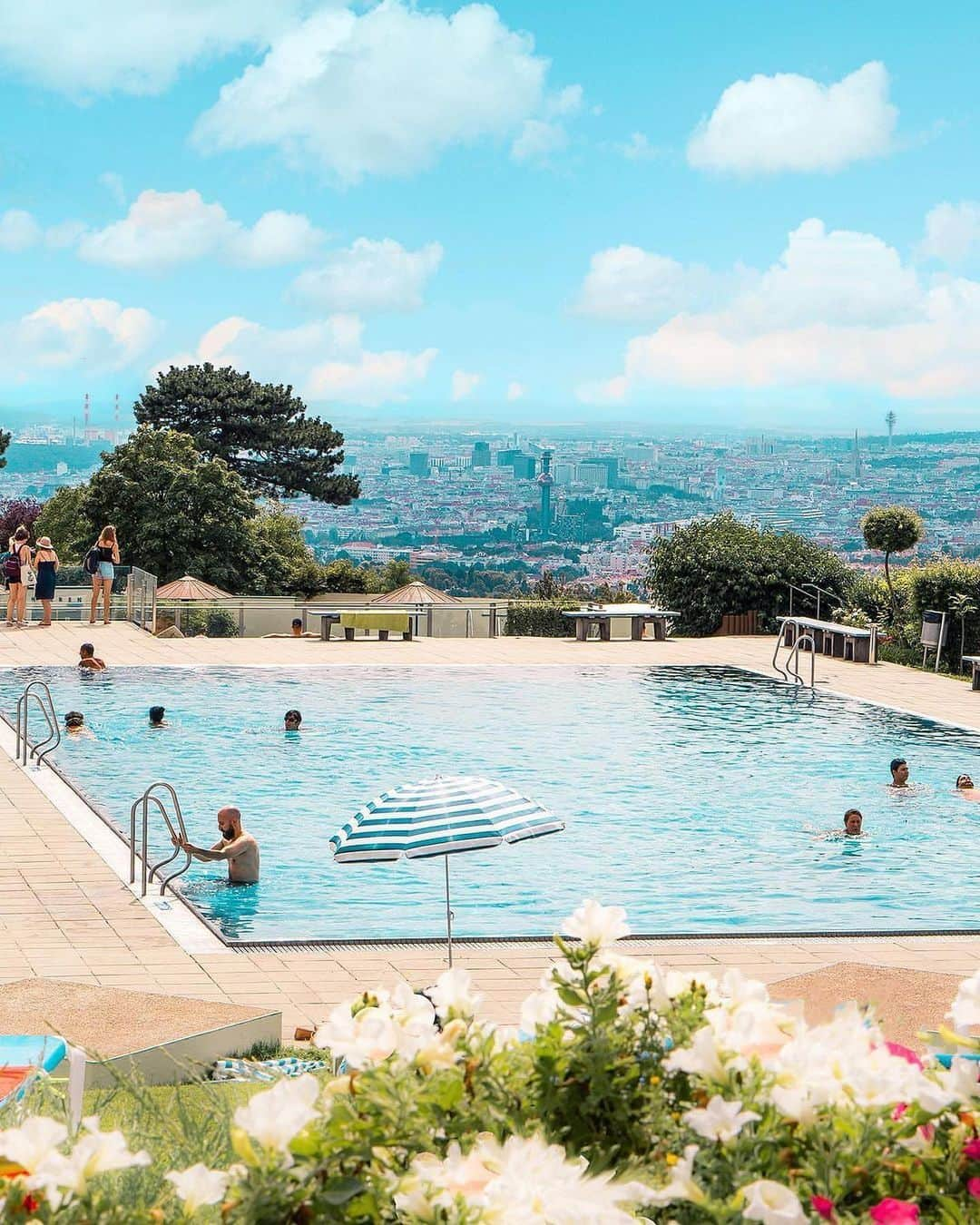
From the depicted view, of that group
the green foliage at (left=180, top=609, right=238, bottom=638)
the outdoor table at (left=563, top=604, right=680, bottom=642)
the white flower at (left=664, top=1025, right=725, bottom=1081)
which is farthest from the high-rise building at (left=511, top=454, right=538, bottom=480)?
the white flower at (left=664, top=1025, right=725, bottom=1081)

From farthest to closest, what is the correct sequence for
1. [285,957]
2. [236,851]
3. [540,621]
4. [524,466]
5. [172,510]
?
[524,466] < [172,510] < [540,621] < [236,851] < [285,957]

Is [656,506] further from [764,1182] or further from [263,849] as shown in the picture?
[764,1182]

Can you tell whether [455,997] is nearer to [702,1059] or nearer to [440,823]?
[702,1059]

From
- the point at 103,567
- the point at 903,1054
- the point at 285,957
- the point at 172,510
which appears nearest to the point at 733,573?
the point at 103,567

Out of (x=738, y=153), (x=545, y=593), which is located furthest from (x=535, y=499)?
(x=545, y=593)

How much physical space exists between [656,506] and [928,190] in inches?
2022

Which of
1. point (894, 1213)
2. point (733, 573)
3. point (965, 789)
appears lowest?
point (965, 789)

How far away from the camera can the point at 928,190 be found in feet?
530

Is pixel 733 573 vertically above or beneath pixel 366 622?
above

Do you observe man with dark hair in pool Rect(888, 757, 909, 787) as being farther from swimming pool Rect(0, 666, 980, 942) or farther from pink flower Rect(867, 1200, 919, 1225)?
pink flower Rect(867, 1200, 919, 1225)

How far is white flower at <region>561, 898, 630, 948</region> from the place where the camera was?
2965 millimetres

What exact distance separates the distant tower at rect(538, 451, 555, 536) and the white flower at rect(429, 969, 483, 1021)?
123 m

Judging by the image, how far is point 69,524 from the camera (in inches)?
2154

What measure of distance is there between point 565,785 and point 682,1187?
555 inches
